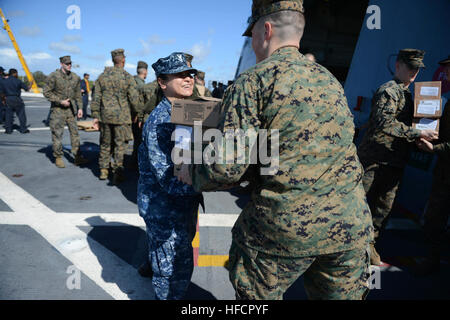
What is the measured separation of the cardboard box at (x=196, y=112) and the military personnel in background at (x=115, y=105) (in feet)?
12.1

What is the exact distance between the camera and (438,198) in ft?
9.33

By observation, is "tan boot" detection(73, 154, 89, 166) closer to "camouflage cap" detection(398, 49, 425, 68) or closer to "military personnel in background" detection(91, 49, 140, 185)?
"military personnel in background" detection(91, 49, 140, 185)

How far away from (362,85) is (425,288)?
393 cm

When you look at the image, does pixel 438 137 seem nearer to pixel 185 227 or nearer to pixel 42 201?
pixel 185 227

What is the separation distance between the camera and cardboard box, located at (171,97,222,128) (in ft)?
4.85

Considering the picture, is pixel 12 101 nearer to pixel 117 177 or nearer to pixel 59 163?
pixel 59 163

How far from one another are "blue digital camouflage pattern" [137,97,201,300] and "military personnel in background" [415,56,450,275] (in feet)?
8.16

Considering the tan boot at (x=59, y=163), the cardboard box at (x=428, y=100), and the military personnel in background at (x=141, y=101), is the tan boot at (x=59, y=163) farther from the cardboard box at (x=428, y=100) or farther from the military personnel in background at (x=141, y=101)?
the cardboard box at (x=428, y=100)

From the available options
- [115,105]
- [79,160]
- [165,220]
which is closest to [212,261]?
[165,220]

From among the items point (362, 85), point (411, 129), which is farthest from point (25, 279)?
point (362, 85)

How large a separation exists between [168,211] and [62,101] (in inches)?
187

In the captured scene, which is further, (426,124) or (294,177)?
(426,124)

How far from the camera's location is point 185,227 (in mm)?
2045

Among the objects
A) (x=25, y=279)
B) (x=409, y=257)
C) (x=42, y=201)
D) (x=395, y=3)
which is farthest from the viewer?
(x=395, y=3)
